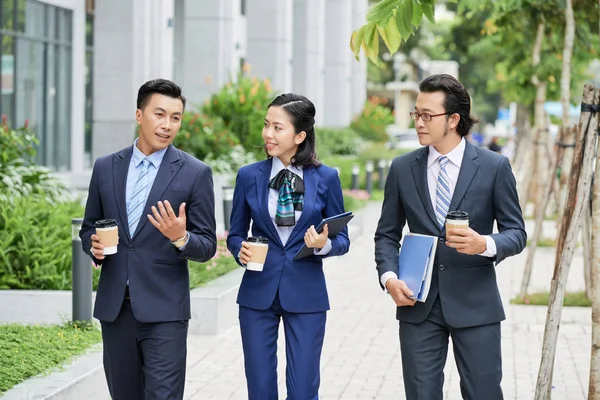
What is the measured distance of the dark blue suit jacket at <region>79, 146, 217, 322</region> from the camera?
18.2 feet

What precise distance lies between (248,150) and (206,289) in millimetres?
11033

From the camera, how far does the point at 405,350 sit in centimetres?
564

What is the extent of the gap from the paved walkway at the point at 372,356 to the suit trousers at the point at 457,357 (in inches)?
109

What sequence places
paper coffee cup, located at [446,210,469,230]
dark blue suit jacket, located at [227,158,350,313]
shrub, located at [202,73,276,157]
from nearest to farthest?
paper coffee cup, located at [446,210,469,230] → dark blue suit jacket, located at [227,158,350,313] → shrub, located at [202,73,276,157]

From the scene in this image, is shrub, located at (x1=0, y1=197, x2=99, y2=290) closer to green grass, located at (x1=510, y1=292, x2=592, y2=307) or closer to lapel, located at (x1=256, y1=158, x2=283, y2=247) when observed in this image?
lapel, located at (x1=256, y1=158, x2=283, y2=247)

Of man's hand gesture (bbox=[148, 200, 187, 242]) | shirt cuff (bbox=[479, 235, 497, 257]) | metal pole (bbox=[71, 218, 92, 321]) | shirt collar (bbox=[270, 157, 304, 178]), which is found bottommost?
metal pole (bbox=[71, 218, 92, 321])

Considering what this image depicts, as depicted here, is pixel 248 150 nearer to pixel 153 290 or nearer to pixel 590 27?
pixel 590 27

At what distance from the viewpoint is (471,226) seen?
5609 mm

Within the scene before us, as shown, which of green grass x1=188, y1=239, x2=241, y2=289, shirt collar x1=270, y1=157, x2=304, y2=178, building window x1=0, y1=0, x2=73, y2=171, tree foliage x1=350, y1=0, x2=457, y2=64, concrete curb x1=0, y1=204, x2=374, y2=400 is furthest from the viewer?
building window x1=0, y1=0, x2=73, y2=171

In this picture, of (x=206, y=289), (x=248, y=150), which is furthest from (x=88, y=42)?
(x=206, y=289)

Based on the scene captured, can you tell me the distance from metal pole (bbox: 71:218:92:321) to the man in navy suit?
138 inches

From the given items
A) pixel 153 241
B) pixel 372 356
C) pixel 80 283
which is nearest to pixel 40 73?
pixel 80 283

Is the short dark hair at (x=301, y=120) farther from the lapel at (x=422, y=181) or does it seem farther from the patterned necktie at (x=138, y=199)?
the patterned necktie at (x=138, y=199)

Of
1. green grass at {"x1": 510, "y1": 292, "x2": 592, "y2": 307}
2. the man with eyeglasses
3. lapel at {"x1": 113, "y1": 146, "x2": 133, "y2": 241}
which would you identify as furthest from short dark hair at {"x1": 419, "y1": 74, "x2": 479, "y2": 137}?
green grass at {"x1": 510, "y1": 292, "x2": 592, "y2": 307}
